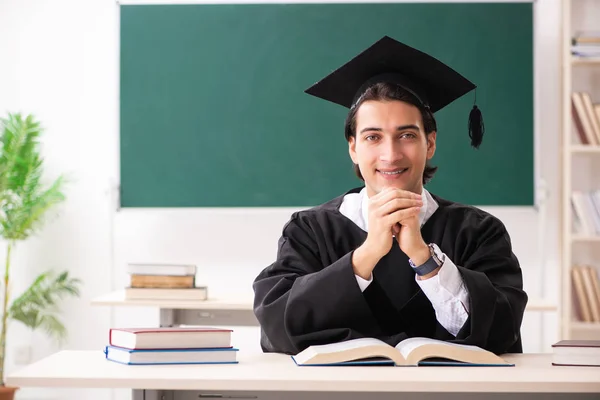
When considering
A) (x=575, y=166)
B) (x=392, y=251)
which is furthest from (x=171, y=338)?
(x=575, y=166)

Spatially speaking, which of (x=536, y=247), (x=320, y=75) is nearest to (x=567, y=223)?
(x=536, y=247)

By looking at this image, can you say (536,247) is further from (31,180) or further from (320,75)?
(31,180)

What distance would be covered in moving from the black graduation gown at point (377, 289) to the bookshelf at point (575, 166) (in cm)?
260

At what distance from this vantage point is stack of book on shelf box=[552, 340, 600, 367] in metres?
1.78

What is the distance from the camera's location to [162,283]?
3.94m

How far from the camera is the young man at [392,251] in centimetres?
193

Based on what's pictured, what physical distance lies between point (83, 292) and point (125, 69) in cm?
140

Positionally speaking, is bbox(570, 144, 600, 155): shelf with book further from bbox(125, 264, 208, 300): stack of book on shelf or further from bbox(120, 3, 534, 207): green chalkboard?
bbox(125, 264, 208, 300): stack of book on shelf

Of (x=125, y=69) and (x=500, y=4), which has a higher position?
(x=500, y=4)

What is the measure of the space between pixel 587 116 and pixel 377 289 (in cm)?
299

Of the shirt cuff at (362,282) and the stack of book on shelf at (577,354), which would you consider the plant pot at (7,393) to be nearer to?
the shirt cuff at (362,282)

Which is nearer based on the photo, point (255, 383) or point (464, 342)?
point (255, 383)

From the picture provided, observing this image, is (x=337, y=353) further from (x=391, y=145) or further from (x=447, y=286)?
(x=391, y=145)

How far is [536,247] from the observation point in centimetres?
503
